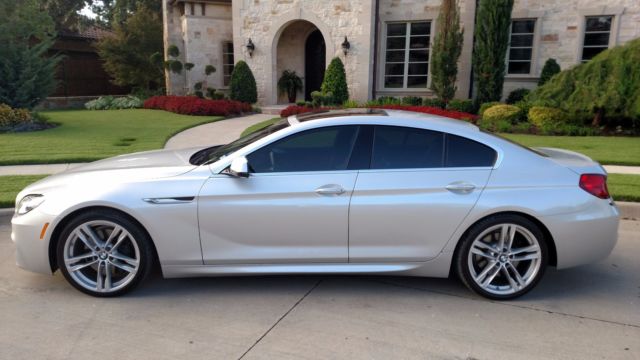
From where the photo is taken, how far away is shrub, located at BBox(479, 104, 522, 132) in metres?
13.0

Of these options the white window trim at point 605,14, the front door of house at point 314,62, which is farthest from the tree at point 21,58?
the white window trim at point 605,14

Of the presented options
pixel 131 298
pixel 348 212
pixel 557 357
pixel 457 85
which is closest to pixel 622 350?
pixel 557 357

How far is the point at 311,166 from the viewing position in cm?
409

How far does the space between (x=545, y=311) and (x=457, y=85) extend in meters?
13.9

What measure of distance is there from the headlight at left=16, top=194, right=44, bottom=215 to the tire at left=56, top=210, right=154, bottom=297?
336 mm

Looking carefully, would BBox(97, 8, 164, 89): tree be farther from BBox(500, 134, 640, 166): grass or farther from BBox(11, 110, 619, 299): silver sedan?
BBox(11, 110, 619, 299): silver sedan

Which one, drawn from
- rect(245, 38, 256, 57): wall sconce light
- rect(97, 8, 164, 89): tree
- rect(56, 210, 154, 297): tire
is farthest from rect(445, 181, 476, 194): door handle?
rect(97, 8, 164, 89): tree

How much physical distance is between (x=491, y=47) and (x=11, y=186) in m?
13.3

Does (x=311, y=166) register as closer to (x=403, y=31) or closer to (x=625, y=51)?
(x=625, y=51)

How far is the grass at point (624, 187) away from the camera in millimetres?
6602

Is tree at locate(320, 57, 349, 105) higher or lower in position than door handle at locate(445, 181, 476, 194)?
higher

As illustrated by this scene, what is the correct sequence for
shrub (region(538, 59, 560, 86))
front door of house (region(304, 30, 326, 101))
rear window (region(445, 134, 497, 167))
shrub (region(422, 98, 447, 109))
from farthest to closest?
front door of house (region(304, 30, 326, 101)) → shrub (region(422, 98, 447, 109)) → shrub (region(538, 59, 560, 86)) → rear window (region(445, 134, 497, 167))

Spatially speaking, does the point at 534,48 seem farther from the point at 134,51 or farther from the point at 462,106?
the point at 134,51

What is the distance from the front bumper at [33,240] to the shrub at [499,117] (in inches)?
443
